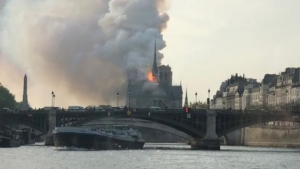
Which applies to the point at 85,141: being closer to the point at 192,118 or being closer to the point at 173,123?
the point at 173,123

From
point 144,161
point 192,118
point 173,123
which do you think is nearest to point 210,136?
point 192,118

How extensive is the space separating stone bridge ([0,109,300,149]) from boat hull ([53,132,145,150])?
8044mm

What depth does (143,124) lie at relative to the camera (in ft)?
648

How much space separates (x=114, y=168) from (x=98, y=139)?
184 feet

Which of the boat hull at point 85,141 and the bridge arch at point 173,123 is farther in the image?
the bridge arch at point 173,123

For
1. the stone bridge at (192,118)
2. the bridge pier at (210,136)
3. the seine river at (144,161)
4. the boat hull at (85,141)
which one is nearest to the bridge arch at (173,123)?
the stone bridge at (192,118)

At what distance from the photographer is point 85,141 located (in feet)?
547

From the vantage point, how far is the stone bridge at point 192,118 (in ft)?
591

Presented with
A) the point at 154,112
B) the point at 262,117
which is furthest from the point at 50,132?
the point at 262,117

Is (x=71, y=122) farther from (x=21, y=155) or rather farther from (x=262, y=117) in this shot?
(x=21, y=155)

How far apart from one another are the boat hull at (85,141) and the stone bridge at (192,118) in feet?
26.4

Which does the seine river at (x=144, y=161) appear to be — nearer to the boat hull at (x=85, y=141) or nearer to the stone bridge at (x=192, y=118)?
the boat hull at (x=85, y=141)

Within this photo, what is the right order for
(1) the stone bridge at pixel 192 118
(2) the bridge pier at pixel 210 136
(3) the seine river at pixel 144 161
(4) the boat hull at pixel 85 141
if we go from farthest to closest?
(1) the stone bridge at pixel 192 118, (2) the bridge pier at pixel 210 136, (4) the boat hull at pixel 85 141, (3) the seine river at pixel 144 161

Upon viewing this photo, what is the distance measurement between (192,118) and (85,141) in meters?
23.4
